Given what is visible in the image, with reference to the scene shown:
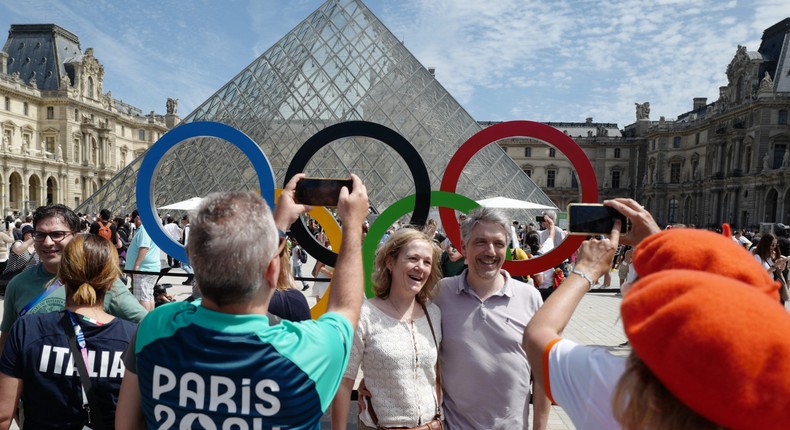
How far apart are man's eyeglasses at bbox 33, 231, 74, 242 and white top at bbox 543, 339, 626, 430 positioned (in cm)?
253

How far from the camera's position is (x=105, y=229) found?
6734 millimetres

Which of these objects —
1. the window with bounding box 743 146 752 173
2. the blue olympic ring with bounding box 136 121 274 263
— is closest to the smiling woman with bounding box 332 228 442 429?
the blue olympic ring with bounding box 136 121 274 263

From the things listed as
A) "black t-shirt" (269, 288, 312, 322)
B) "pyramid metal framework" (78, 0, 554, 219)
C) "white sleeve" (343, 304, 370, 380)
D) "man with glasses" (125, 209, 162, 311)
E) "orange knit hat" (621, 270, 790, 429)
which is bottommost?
"man with glasses" (125, 209, 162, 311)

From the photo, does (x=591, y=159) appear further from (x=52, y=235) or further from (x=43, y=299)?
(x=43, y=299)

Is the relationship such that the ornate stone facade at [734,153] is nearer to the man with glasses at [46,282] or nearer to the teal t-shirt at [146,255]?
the teal t-shirt at [146,255]

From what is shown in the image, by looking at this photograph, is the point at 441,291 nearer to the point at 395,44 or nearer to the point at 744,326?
the point at 744,326

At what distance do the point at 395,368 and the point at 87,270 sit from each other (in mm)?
1285

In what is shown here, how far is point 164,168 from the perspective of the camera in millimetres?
17938

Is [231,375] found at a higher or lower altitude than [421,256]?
lower

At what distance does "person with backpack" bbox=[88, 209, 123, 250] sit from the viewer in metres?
6.44

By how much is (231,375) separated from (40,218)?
2.07m

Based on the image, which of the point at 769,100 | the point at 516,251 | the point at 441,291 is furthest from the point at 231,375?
the point at 769,100

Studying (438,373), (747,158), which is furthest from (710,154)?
(438,373)

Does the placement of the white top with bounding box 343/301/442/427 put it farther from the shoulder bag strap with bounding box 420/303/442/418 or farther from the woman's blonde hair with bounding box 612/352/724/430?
the woman's blonde hair with bounding box 612/352/724/430
